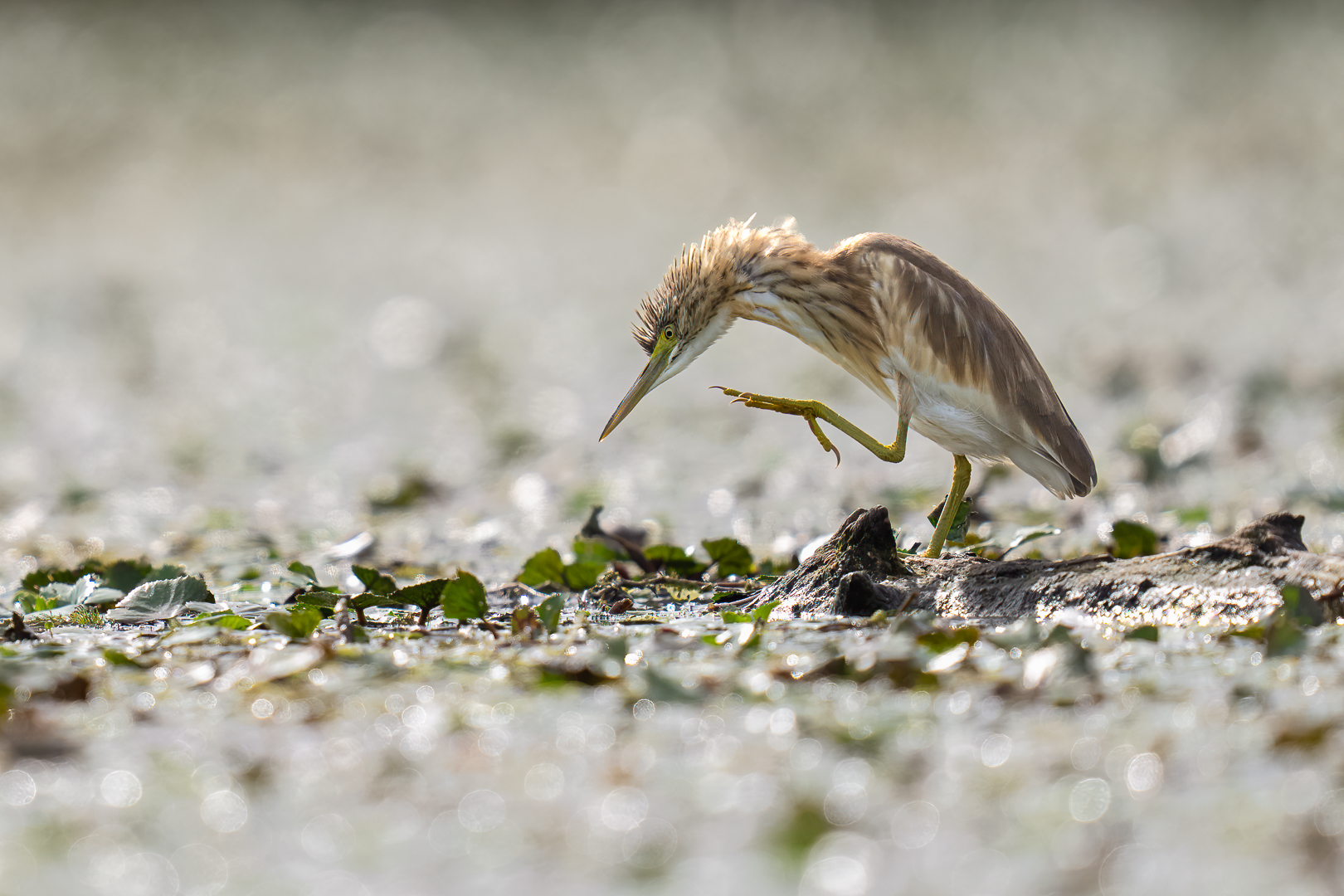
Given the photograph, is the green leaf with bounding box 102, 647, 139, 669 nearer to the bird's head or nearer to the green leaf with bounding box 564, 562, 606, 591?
the green leaf with bounding box 564, 562, 606, 591

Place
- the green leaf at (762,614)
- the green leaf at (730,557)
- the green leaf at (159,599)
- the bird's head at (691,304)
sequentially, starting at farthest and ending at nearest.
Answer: the bird's head at (691,304), the green leaf at (730,557), the green leaf at (159,599), the green leaf at (762,614)

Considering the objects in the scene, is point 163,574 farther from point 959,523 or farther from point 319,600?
point 959,523

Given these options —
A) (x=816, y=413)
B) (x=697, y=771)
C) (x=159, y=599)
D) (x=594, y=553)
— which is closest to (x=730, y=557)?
(x=594, y=553)

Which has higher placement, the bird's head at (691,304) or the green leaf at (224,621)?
the bird's head at (691,304)

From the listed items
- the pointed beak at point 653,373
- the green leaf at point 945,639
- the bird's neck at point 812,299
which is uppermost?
the bird's neck at point 812,299

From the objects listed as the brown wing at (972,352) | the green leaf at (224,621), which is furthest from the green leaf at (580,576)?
the brown wing at (972,352)

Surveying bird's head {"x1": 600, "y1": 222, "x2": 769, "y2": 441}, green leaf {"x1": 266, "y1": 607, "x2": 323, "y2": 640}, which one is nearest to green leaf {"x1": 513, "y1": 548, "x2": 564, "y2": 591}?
bird's head {"x1": 600, "y1": 222, "x2": 769, "y2": 441}

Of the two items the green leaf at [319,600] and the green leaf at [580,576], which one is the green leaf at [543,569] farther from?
the green leaf at [319,600]
